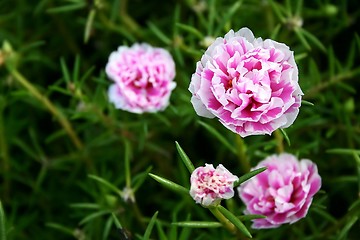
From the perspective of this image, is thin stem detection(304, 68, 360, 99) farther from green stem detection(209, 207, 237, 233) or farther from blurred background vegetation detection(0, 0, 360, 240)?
green stem detection(209, 207, 237, 233)

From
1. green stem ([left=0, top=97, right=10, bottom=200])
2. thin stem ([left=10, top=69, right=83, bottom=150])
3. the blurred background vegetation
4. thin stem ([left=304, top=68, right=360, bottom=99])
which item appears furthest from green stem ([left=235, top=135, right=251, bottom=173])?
green stem ([left=0, top=97, right=10, bottom=200])

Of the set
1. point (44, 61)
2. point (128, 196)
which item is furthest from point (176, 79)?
point (128, 196)

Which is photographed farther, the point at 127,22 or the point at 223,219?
the point at 127,22

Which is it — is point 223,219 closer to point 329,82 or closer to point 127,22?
point 329,82

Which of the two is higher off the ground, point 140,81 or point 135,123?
point 140,81

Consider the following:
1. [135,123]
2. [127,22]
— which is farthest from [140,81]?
[127,22]
